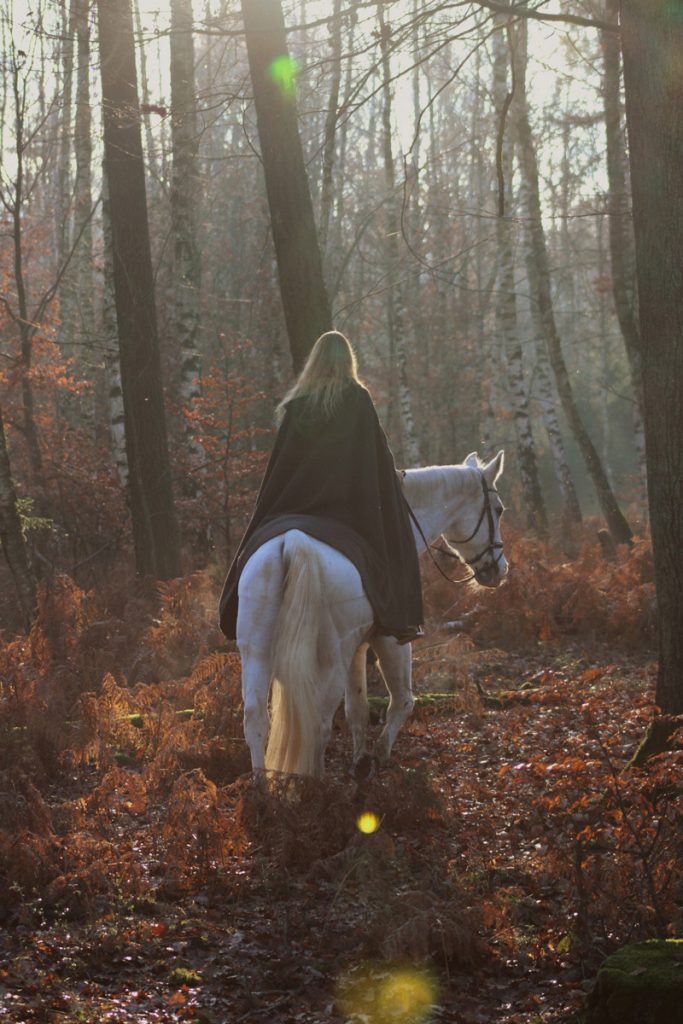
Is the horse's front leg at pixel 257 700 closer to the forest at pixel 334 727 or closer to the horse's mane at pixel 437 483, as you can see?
the forest at pixel 334 727

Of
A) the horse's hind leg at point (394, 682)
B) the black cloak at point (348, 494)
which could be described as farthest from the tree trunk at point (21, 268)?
the horse's hind leg at point (394, 682)

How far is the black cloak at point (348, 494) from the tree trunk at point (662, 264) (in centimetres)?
152

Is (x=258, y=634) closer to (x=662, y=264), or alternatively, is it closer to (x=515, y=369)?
(x=662, y=264)

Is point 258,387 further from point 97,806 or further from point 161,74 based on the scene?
point 97,806

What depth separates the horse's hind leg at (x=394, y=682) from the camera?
23.1 ft

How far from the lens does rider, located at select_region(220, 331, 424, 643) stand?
648cm

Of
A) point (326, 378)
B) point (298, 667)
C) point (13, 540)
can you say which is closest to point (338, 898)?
point (298, 667)

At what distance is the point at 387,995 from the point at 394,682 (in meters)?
3.20

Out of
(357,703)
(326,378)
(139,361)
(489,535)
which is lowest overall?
(357,703)

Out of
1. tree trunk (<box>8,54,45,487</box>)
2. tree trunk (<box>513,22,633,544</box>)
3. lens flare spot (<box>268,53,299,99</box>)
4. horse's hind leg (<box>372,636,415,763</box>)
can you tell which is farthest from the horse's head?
tree trunk (<box>513,22,633,544</box>)

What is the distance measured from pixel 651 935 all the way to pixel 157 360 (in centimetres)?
1067

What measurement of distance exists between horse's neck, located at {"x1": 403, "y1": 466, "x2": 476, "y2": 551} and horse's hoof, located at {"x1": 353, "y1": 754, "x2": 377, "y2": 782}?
1.53 m

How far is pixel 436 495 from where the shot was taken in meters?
7.75

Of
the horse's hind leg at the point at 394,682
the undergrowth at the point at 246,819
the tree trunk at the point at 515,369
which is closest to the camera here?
the undergrowth at the point at 246,819
